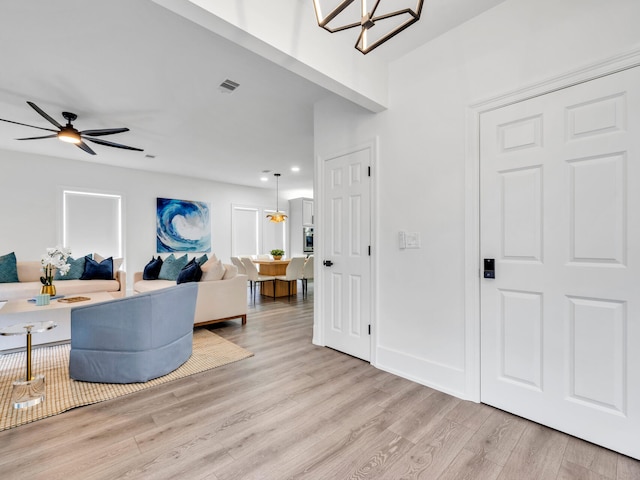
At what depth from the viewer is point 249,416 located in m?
1.99

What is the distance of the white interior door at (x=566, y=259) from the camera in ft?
5.31

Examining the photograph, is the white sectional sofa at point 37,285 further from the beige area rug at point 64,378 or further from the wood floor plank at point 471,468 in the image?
the wood floor plank at point 471,468

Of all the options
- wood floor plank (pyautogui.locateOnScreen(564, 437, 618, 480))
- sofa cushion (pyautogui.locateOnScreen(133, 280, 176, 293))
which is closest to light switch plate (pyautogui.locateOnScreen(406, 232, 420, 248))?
wood floor plank (pyautogui.locateOnScreen(564, 437, 618, 480))

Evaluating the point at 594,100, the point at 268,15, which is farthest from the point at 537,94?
the point at 268,15

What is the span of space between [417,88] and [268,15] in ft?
4.35

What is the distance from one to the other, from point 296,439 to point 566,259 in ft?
6.39

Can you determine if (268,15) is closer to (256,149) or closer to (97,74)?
(97,74)

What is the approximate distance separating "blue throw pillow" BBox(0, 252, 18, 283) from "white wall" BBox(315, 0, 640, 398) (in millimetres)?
5476

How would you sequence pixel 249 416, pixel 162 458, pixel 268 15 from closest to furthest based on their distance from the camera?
pixel 162 458
pixel 268 15
pixel 249 416

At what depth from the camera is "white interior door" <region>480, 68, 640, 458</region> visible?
5.31ft

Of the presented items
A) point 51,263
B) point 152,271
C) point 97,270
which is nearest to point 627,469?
point 51,263

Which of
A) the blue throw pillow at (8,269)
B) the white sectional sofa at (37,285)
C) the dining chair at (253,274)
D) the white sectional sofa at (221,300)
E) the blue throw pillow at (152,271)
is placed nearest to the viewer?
the white sectional sofa at (221,300)

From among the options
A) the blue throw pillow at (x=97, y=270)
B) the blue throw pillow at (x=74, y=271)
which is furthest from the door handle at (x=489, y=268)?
the blue throw pillow at (x=74, y=271)

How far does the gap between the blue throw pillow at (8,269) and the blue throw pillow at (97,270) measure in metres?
0.81
